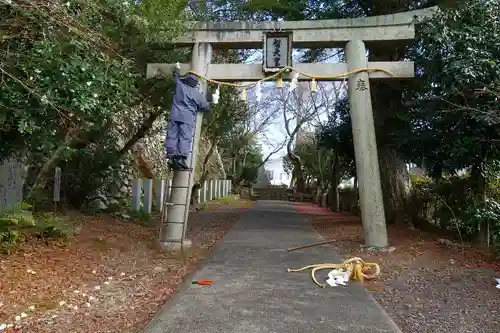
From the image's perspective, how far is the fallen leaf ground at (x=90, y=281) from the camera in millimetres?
4609

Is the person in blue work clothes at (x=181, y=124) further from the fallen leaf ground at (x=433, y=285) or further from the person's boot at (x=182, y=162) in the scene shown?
the fallen leaf ground at (x=433, y=285)

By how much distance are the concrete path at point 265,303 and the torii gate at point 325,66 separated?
1.37 meters

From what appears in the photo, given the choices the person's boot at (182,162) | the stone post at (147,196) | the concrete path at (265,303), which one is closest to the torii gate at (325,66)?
the person's boot at (182,162)

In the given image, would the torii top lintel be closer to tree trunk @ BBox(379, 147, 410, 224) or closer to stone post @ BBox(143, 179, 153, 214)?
tree trunk @ BBox(379, 147, 410, 224)

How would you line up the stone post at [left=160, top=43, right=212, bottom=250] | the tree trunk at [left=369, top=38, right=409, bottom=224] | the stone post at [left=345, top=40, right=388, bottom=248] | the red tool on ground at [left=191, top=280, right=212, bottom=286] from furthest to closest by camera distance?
the tree trunk at [left=369, top=38, right=409, bottom=224] < the stone post at [left=345, top=40, right=388, bottom=248] < the stone post at [left=160, top=43, right=212, bottom=250] < the red tool on ground at [left=191, top=280, right=212, bottom=286]

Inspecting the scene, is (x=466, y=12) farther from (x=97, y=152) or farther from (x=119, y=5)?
(x=97, y=152)

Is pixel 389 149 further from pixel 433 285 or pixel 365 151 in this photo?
pixel 433 285

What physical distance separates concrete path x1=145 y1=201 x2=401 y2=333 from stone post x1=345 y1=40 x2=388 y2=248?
1.31 meters

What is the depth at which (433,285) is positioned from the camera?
20.1ft

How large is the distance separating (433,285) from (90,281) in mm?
4826

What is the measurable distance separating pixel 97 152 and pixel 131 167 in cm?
522

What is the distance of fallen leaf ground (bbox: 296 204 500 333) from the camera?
4.76 m

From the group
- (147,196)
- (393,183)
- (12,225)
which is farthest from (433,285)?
(147,196)

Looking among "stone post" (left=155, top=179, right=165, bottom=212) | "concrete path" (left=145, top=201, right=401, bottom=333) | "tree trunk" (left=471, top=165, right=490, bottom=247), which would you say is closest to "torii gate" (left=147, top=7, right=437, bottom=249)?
"concrete path" (left=145, top=201, right=401, bottom=333)
